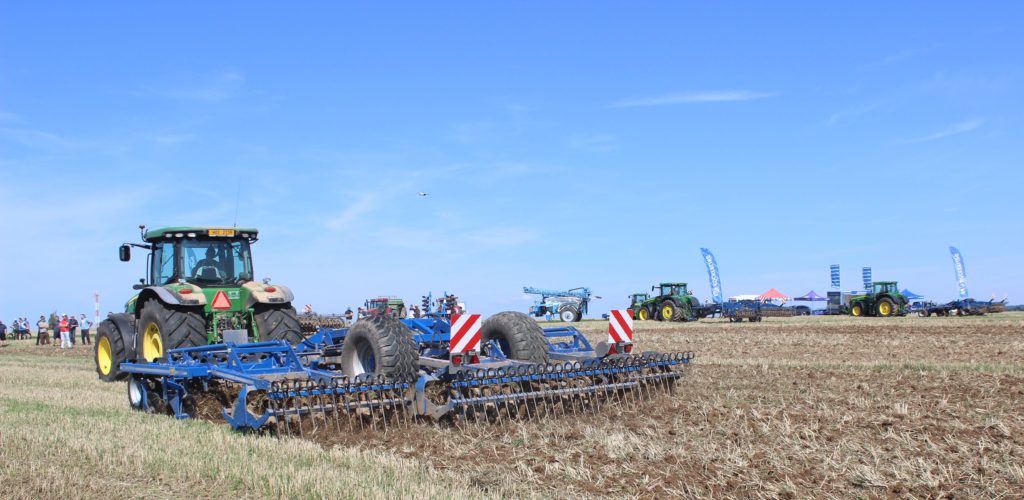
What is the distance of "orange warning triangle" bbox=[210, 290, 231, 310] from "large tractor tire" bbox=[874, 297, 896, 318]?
1288 inches

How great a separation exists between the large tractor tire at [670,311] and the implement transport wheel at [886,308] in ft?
30.2

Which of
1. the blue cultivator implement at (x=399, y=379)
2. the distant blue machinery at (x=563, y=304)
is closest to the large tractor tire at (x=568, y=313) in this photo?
the distant blue machinery at (x=563, y=304)

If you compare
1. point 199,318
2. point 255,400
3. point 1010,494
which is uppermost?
point 199,318

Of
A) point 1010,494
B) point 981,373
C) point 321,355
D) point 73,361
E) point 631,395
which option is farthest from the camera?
point 73,361

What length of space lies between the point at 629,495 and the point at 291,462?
218 cm

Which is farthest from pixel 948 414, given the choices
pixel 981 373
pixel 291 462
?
pixel 291 462

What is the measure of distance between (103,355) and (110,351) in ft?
2.04

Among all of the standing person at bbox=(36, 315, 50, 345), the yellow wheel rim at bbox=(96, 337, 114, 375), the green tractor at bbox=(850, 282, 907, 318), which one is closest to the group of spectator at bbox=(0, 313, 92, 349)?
the standing person at bbox=(36, 315, 50, 345)

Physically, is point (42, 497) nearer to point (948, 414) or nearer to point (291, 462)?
point (291, 462)

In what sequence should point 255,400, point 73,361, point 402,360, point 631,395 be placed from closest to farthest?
point 255,400
point 402,360
point 631,395
point 73,361

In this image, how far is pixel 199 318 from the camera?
9.98 metres

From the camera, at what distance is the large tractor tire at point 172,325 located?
9.71 meters

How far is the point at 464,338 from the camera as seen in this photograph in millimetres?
7789

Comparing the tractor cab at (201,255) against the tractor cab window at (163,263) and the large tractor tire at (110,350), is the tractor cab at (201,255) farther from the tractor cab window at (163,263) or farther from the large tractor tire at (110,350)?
the large tractor tire at (110,350)
